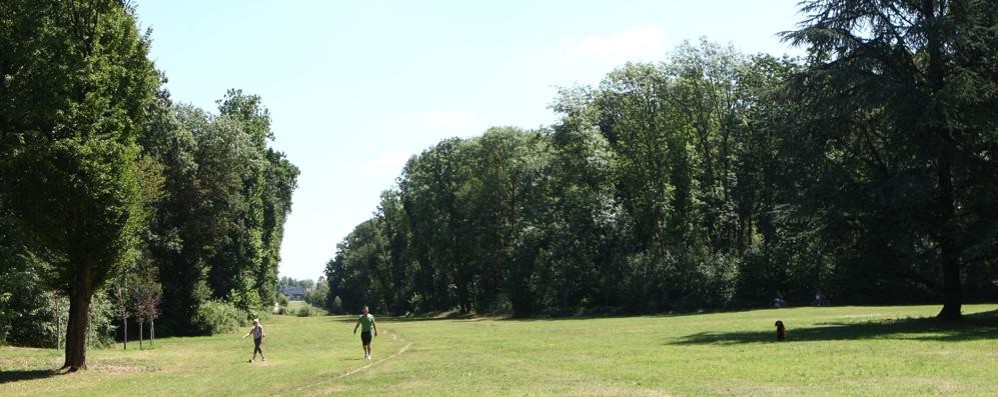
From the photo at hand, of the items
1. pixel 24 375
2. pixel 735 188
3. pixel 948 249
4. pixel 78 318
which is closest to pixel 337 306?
pixel 735 188

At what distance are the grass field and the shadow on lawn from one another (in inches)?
2.4

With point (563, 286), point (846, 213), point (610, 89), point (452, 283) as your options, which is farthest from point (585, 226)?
point (846, 213)

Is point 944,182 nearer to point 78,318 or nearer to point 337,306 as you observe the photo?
point 78,318

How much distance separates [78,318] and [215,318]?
103 feet

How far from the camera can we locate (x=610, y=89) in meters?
72.8

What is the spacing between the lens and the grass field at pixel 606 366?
55.9 ft

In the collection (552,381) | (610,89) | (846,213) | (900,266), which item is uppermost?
(610,89)

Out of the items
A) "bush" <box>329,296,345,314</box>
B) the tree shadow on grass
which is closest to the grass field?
the tree shadow on grass

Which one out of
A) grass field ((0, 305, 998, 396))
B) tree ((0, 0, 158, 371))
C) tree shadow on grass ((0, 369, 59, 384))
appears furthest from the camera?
tree shadow on grass ((0, 369, 59, 384))

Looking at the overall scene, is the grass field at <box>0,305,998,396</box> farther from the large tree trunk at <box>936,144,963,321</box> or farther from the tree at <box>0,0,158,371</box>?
the tree at <box>0,0,158,371</box>

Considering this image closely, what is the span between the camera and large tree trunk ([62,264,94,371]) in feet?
90.2

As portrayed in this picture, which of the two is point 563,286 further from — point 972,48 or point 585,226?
point 972,48

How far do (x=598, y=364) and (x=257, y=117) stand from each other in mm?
61254

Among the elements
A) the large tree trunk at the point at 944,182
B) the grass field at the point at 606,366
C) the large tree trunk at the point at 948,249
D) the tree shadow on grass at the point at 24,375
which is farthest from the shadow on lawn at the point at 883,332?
the tree shadow on grass at the point at 24,375
